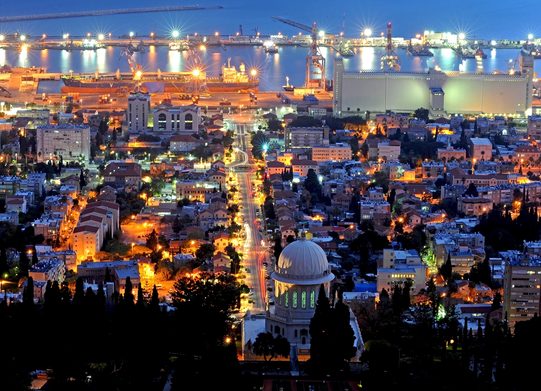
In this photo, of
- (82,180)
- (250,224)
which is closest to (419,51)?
(82,180)

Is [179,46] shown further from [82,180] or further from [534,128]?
[82,180]

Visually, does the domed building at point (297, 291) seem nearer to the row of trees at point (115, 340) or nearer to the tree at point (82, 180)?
the row of trees at point (115, 340)

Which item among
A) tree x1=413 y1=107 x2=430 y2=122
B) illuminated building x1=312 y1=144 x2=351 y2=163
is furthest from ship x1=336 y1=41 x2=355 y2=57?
illuminated building x1=312 y1=144 x2=351 y2=163

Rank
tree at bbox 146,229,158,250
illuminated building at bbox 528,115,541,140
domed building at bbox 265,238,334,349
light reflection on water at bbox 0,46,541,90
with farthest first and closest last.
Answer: light reflection on water at bbox 0,46,541,90
illuminated building at bbox 528,115,541,140
tree at bbox 146,229,158,250
domed building at bbox 265,238,334,349

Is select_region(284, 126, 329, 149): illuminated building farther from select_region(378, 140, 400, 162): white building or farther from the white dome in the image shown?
the white dome

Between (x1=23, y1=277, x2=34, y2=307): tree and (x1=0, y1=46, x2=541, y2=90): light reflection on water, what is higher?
(x1=0, y1=46, x2=541, y2=90): light reflection on water

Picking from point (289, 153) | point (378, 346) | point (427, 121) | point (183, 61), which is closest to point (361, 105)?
point (427, 121)

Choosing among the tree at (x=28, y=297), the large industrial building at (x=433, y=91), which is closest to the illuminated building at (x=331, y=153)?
the large industrial building at (x=433, y=91)

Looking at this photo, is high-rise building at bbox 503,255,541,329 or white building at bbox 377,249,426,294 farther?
white building at bbox 377,249,426,294

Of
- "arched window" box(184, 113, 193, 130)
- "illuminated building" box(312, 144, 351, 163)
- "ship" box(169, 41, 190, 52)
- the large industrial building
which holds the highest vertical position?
"ship" box(169, 41, 190, 52)
